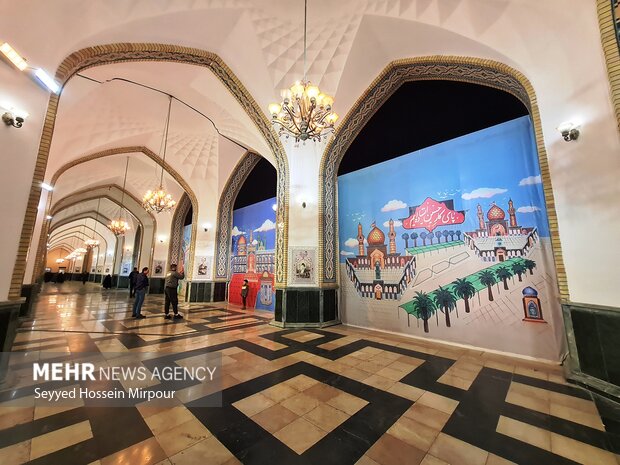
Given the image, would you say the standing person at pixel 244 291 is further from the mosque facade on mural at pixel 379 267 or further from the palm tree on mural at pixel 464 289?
the palm tree on mural at pixel 464 289

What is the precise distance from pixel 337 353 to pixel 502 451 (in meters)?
2.22

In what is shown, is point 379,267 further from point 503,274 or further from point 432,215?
point 503,274

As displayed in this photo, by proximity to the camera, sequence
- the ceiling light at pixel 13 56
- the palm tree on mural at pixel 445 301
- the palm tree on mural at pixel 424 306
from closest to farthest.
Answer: the ceiling light at pixel 13 56 < the palm tree on mural at pixel 445 301 < the palm tree on mural at pixel 424 306

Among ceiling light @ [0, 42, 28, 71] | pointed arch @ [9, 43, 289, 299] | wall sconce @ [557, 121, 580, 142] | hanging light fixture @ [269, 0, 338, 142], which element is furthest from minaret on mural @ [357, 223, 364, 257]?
ceiling light @ [0, 42, 28, 71]

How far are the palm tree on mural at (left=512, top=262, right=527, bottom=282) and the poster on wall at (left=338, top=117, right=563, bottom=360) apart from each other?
0.04 feet

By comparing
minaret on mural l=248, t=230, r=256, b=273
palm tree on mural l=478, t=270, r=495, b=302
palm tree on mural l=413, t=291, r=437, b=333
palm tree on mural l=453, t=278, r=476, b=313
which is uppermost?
minaret on mural l=248, t=230, r=256, b=273

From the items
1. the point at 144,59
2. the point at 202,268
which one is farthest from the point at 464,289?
the point at 202,268

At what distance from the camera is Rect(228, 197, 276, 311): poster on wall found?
25.9ft

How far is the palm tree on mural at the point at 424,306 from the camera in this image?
4539 millimetres

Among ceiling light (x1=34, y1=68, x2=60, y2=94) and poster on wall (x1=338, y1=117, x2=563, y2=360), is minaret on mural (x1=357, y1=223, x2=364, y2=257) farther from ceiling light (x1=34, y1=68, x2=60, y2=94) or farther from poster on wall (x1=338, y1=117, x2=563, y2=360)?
ceiling light (x1=34, y1=68, x2=60, y2=94)

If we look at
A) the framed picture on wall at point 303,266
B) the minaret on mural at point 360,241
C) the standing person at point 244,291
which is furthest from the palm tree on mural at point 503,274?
the standing person at point 244,291

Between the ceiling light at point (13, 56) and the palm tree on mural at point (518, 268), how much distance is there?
22.2ft

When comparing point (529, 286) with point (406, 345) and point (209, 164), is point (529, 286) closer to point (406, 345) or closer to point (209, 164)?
point (406, 345)

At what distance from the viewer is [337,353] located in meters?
3.72
